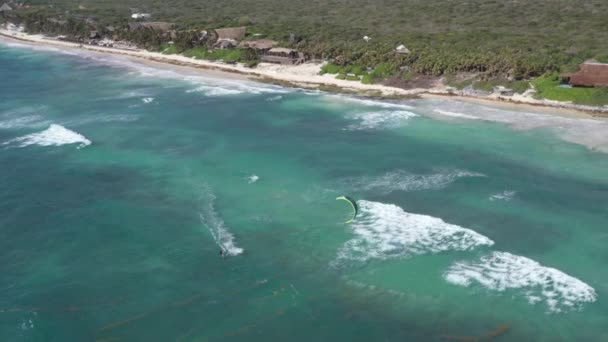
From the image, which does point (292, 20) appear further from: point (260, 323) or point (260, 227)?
point (260, 323)

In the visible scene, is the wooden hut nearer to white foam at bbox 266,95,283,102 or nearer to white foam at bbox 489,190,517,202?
white foam at bbox 266,95,283,102

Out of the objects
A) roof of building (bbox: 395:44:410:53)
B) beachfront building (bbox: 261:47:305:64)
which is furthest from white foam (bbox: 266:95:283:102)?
roof of building (bbox: 395:44:410:53)

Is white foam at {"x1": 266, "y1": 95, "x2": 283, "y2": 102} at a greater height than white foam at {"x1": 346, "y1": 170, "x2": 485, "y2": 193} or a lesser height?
greater

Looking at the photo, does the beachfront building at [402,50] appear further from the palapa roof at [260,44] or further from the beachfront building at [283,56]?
the palapa roof at [260,44]

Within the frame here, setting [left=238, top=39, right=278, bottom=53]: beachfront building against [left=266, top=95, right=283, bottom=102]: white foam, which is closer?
[left=266, top=95, right=283, bottom=102]: white foam

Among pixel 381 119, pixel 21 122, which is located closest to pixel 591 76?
pixel 381 119

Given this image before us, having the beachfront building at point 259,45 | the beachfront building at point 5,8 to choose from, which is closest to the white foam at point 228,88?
the beachfront building at point 259,45

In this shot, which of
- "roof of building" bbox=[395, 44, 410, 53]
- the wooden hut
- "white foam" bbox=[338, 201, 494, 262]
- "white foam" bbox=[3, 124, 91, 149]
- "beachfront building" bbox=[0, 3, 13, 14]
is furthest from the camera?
"beachfront building" bbox=[0, 3, 13, 14]

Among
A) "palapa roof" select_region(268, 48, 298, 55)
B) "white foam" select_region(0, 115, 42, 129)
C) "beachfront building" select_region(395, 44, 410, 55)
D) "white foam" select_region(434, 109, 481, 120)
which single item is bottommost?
"white foam" select_region(0, 115, 42, 129)
